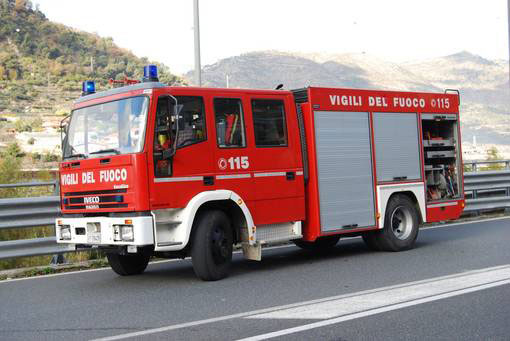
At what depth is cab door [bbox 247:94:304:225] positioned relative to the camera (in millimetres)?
10008

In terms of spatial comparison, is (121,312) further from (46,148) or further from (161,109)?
(46,148)

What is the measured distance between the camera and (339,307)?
283 inches

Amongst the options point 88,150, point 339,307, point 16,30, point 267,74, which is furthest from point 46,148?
point 267,74

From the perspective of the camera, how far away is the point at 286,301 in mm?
7688

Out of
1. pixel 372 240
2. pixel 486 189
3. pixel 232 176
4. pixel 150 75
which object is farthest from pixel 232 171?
pixel 486 189

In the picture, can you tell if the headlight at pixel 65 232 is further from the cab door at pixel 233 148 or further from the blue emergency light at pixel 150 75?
the blue emergency light at pixel 150 75

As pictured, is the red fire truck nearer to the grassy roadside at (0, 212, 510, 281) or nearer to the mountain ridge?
the grassy roadside at (0, 212, 510, 281)

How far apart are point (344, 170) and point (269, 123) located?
5.42ft

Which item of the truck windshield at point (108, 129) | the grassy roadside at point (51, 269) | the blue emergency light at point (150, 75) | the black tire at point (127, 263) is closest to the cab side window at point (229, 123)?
the blue emergency light at point (150, 75)

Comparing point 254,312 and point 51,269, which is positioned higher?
point 51,269

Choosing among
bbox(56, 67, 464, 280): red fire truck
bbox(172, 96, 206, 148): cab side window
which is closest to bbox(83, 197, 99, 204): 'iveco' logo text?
bbox(56, 67, 464, 280): red fire truck

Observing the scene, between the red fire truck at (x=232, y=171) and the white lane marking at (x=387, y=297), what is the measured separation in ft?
7.41

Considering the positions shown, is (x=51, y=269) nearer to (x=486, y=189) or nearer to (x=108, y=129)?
(x=108, y=129)

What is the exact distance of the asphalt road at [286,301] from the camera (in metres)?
6.32
